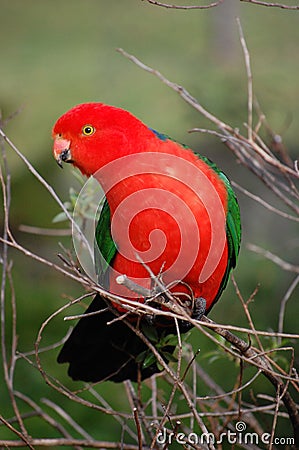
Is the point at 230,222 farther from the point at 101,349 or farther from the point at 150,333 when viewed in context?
the point at 101,349

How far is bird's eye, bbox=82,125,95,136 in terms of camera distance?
1.45 meters

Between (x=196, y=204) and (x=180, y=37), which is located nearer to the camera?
(x=196, y=204)

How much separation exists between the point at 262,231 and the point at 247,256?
0.27m

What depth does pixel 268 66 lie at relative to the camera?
8.57 meters

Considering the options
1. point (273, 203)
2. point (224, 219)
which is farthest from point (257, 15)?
point (224, 219)

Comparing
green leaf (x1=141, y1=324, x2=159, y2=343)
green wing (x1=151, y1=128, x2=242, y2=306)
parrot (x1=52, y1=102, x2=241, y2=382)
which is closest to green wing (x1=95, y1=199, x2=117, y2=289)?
parrot (x1=52, y1=102, x2=241, y2=382)

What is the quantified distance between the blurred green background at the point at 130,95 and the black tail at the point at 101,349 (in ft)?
0.35

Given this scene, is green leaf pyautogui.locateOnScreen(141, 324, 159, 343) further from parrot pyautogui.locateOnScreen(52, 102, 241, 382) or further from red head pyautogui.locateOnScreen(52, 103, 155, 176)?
red head pyautogui.locateOnScreen(52, 103, 155, 176)

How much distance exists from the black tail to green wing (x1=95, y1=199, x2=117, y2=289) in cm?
7

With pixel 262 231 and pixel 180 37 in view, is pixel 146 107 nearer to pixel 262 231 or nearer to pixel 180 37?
pixel 180 37

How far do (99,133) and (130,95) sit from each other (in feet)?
22.0

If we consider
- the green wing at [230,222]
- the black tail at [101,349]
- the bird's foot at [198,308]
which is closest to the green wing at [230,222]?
the green wing at [230,222]

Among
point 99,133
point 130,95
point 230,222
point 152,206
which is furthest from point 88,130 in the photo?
point 130,95

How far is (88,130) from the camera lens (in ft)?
4.76
